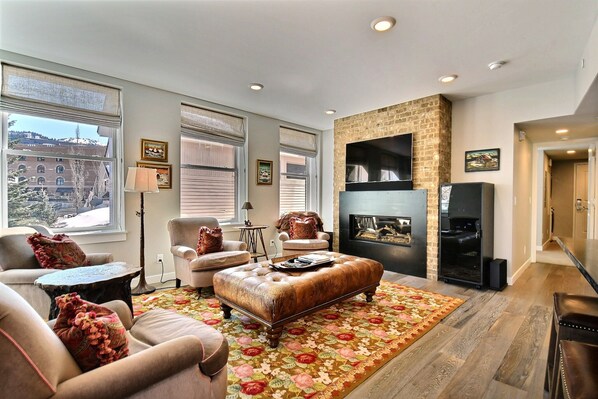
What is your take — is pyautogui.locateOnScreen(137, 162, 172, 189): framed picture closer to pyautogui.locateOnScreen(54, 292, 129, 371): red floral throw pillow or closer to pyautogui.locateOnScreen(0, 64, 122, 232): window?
pyautogui.locateOnScreen(0, 64, 122, 232): window

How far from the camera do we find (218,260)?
3.26 metres

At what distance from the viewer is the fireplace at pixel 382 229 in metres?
4.43

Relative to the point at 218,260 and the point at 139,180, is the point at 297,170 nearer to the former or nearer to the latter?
the point at 218,260

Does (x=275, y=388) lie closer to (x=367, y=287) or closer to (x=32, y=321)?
(x=32, y=321)

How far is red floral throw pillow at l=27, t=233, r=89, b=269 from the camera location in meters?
2.52

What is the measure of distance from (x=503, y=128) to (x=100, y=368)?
15.6 ft

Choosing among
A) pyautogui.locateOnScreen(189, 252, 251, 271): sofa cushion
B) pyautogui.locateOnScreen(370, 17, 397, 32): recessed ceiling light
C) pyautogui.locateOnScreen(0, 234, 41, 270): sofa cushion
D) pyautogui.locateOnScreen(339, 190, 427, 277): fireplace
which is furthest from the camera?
pyautogui.locateOnScreen(339, 190, 427, 277): fireplace

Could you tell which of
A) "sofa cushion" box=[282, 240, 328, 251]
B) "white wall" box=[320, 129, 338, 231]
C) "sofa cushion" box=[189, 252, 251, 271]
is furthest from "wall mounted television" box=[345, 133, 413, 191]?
"sofa cushion" box=[189, 252, 251, 271]

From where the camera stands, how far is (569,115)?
3.40 m

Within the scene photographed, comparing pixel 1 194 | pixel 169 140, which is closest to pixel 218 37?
pixel 169 140

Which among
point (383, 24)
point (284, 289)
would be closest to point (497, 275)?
point (284, 289)

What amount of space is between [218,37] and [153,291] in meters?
2.90

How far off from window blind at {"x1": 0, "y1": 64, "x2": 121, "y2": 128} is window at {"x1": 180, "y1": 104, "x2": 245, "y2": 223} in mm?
956

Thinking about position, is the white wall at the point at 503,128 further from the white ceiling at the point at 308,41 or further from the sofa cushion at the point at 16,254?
the sofa cushion at the point at 16,254
